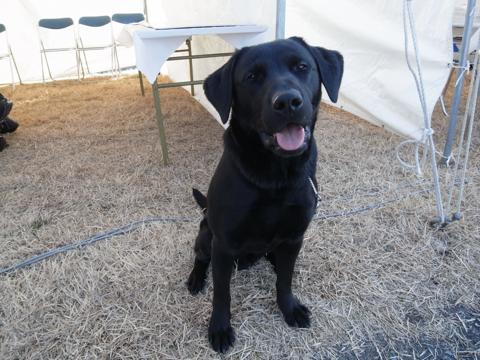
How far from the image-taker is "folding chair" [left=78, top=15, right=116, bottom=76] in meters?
6.25

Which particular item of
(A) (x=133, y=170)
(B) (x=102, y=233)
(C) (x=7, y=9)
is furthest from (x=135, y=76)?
(B) (x=102, y=233)

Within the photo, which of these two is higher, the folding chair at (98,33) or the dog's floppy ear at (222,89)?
the dog's floppy ear at (222,89)

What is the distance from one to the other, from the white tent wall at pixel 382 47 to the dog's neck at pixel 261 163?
222 cm

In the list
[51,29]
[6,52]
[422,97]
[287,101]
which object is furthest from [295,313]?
[51,29]

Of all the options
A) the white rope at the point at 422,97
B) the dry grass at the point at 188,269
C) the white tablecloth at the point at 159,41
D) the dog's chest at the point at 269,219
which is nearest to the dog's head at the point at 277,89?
the dog's chest at the point at 269,219

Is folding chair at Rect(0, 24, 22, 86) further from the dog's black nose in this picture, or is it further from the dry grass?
the dog's black nose

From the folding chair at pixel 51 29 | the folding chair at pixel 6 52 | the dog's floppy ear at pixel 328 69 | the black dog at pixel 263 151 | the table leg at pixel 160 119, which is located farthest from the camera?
the folding chair at pixel 51 29

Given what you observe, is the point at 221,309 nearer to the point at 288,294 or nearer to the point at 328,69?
the point at 288,294

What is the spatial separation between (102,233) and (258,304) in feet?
3.48

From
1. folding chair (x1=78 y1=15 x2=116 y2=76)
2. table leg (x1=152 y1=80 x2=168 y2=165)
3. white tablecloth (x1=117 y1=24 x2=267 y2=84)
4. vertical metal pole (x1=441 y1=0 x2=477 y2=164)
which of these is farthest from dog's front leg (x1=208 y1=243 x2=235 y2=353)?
folding chair (x1=78 y1=15 x2=116 y2=76)

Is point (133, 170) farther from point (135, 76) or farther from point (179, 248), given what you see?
point (135, 76)

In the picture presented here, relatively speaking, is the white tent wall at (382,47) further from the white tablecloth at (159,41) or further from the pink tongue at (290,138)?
the pink tongue at (290,138)

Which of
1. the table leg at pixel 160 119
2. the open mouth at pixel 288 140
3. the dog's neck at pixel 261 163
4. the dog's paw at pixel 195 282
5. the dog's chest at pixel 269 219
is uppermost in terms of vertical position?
the open mouth at pixel 288 140

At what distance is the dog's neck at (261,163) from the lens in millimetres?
1189
